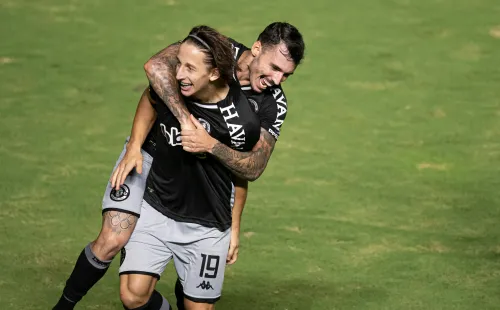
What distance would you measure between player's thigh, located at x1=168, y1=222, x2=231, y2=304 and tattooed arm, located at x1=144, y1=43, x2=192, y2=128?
0.72m

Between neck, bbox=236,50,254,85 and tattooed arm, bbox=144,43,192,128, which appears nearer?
tattooed arm, bbox=144,43,192,128

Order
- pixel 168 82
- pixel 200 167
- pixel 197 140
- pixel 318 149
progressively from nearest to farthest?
pixel 197 140, pixel 168 82, pixel 200 167, pixel 318 149

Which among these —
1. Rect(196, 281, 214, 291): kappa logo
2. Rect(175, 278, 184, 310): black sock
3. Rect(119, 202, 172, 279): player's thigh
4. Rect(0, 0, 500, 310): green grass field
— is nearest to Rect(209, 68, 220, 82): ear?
Rect(119, 202, 172, 279): player's thigh

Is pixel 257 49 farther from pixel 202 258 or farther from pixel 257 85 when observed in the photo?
pixel 202 258

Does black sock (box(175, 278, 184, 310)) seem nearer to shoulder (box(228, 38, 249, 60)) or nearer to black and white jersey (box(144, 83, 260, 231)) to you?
black and white jersey (box(144, 83, 260, 231))

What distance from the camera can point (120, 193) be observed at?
6.27 m

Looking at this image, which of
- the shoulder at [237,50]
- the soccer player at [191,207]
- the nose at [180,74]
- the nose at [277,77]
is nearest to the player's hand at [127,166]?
the soccer player at [191,207]

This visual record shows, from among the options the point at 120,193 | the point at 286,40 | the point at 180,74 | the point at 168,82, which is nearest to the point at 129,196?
the point at 120,193

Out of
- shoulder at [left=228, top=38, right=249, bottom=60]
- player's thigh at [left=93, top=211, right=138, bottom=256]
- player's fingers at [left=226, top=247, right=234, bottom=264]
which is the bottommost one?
player's fingers at [left=226, top=247, right=234, bottom=264]

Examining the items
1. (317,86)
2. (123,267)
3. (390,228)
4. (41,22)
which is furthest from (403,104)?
(123,267)

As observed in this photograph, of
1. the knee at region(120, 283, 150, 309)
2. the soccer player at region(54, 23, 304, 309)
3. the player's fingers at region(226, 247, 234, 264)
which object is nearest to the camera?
the soccer player at region(54, 23, 304, 309)

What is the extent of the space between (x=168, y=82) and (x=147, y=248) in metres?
0.96

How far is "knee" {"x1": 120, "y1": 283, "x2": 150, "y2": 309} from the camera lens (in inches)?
241

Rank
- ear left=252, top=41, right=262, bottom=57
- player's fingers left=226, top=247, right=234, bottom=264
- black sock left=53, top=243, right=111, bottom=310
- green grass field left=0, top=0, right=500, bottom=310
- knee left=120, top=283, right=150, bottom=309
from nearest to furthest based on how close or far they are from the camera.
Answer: ear left=252, top=41, right=262, bottom=57 < knee left=120, top=283, right=150, bottom=309 < black sock left=53, top=243, right=111, bottom=310 < player's fingers left=226, top=247, right=234, bottom=264 < green grass field left=0, top=0, right=500, bottom=310
